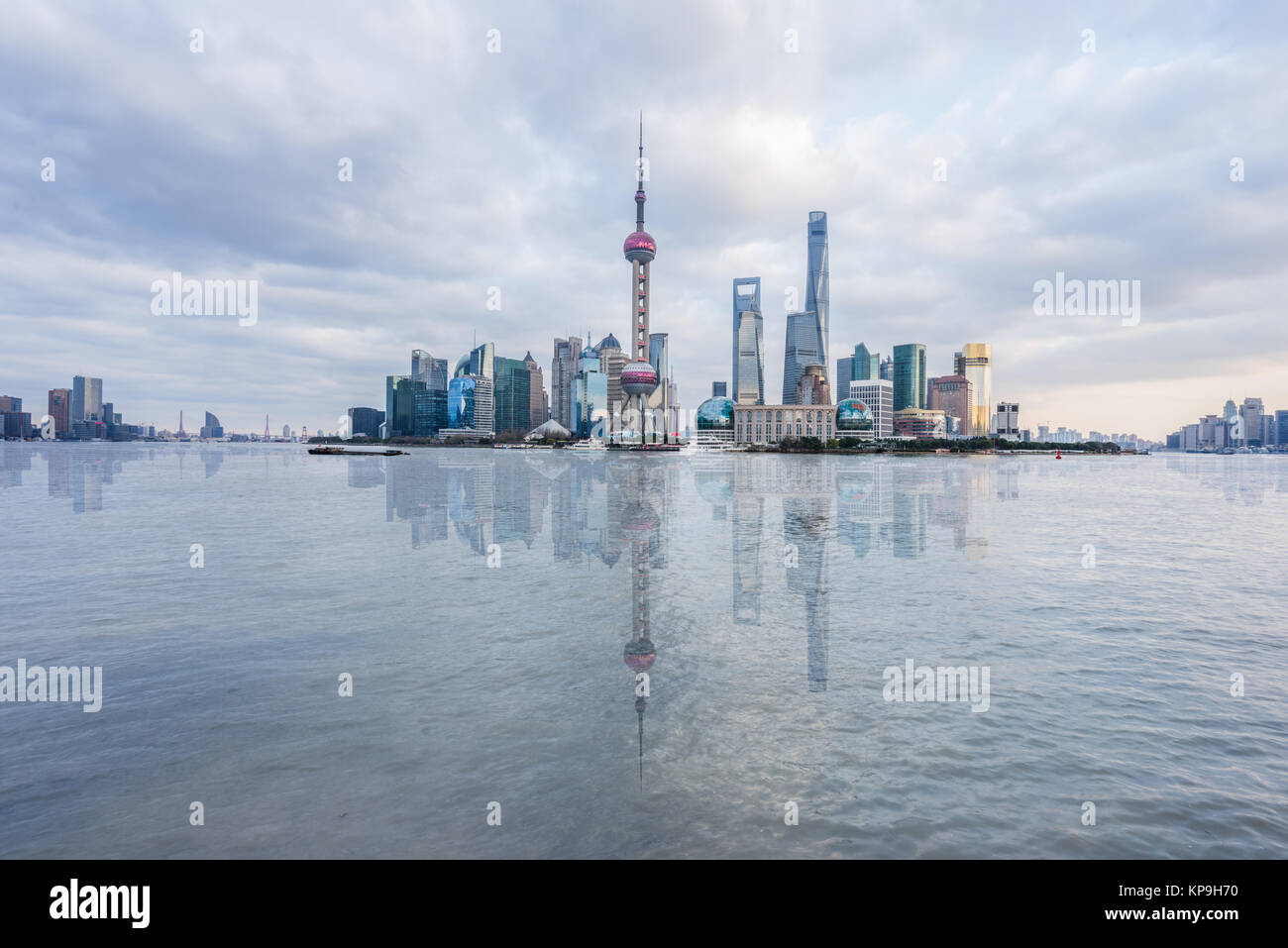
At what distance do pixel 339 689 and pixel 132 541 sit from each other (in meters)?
35.1

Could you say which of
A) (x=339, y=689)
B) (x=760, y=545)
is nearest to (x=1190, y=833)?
(x=339, y=689)

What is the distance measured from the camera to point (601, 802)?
10.6 m

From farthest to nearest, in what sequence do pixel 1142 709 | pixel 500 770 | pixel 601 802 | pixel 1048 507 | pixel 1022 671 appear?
pixel 1048 507, pixel 1022 671, pixel 1142 709, pixel 500 770, pixel 601 802

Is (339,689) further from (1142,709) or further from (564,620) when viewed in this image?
(1142,709)

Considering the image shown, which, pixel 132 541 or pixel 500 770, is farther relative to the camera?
pixel 132 541

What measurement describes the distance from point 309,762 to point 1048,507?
2970 inches

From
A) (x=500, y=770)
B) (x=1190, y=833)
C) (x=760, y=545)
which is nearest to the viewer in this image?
(x=1190, y=833)

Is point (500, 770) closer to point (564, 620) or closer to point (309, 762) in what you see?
point (309, 762)

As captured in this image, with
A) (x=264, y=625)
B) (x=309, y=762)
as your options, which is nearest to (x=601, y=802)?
(x=309, y=762)
